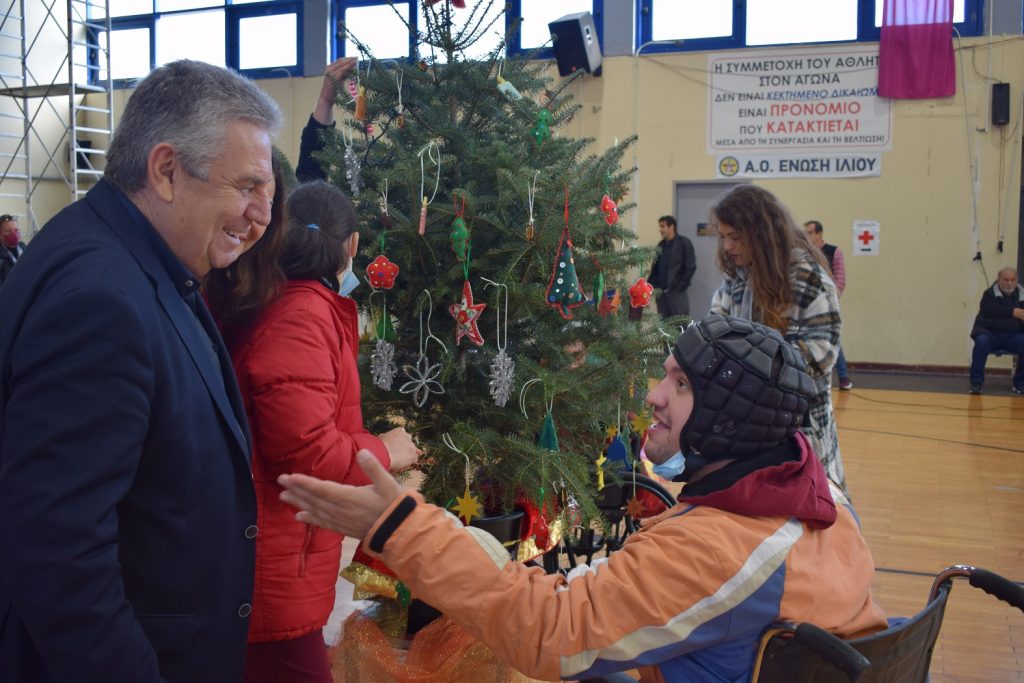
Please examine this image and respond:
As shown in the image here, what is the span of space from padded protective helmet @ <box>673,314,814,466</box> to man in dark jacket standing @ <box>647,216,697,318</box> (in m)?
8.51

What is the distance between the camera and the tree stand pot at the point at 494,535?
2.30 m

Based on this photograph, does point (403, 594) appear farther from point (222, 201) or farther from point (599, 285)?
point (222, 201)

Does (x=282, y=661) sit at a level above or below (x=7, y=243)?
below

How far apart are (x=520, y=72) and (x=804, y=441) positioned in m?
1.49

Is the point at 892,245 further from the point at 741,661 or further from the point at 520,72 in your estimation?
the point at 741,661

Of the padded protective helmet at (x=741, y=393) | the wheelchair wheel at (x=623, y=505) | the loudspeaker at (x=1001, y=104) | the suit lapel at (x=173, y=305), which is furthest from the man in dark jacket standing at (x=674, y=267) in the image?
the suit lapel at (x=173, y=305)

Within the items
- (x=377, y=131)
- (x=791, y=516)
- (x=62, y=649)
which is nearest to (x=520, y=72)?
(x=377, y=131)

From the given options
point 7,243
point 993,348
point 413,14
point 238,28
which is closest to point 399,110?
point 7,243

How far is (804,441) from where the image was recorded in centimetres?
139

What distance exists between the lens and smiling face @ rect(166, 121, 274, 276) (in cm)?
121

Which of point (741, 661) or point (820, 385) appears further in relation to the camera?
point (820, 385)

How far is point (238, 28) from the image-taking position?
12281 mm

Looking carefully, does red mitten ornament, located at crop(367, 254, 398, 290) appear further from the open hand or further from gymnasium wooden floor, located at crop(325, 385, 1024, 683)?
gymnasium wooden floor, located at crop(325, 385, 1024, 683)

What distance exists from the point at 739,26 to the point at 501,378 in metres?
9.17
